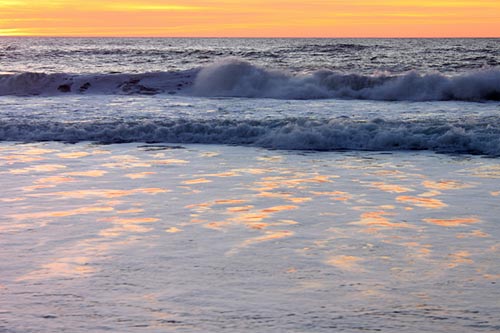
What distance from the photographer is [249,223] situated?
6.76 meters

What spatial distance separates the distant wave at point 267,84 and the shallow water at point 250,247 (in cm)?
1210

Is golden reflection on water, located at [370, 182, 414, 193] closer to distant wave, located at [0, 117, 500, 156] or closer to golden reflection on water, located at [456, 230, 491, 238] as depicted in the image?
golden reflection on water, located at [456, 230, 491, 238]

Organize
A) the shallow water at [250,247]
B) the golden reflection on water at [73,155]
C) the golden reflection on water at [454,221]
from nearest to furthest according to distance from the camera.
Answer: the shallow water at [250,247] → the golden reflection on water at [454,221] → the golden reflection on water at [73,155]

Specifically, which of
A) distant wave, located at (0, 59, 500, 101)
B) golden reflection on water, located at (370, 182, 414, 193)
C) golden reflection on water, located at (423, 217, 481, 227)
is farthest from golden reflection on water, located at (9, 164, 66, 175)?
distant wave, located at (0, 59, 500, 101)

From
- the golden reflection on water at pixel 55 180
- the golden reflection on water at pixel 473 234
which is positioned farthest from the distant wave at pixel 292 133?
the golden reflection on water at pixel 473 234

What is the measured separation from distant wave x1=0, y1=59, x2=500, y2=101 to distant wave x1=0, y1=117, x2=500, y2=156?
24.6 feet

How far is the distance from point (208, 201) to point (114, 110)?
35.3ft

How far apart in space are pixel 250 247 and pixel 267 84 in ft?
61.0

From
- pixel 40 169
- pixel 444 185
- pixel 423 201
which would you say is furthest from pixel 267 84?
pixel 423 201

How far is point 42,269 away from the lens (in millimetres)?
5328

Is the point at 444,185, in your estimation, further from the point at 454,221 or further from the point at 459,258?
the point at 459,258

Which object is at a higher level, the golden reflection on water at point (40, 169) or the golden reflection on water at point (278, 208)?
the golden reflection on water at point (278, 208)

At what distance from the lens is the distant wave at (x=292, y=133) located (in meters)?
12.0

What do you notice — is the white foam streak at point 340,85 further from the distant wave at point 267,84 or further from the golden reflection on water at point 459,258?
the golden reflection on water at point 459,258
